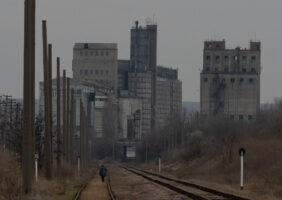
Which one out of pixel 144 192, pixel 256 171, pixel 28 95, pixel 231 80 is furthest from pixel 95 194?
pixel 231 80

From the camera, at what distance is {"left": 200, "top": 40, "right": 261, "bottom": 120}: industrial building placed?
179 meters

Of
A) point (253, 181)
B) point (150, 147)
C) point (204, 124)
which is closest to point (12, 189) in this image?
point (253, 181)

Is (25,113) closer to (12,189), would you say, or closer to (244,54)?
(12,189)

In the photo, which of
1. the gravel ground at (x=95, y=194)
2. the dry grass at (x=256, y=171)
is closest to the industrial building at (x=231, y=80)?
the dry grass at (x=256, y=171)

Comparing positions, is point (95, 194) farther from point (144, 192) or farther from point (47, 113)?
point (47, 113)

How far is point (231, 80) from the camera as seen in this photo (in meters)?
185

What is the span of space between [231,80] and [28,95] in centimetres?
16241

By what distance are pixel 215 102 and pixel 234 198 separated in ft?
510

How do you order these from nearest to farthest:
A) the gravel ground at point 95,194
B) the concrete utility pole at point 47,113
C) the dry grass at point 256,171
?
1. the gravel ground at point 95,194
2. the dry grass at point 256,171
3. the concrete utility pole at point 47,113

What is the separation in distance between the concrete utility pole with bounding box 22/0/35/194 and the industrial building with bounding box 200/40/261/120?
15140cm

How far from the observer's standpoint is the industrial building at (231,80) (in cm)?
17938

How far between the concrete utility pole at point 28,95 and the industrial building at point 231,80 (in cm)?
15140

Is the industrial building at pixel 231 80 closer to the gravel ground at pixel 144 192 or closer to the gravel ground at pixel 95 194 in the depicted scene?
the gravel ground at pixel 144 192

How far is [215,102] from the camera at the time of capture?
178250 mm
